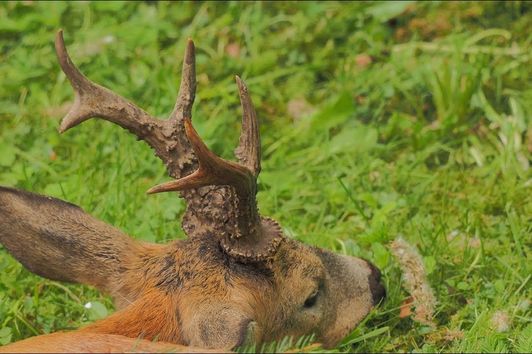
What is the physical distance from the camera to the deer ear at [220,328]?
13.8 ft

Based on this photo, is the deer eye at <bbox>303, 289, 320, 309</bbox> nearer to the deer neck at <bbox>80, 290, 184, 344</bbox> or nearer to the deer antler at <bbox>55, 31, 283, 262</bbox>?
the deer antler at <bbox>55, 31, 283, 262</bbox>

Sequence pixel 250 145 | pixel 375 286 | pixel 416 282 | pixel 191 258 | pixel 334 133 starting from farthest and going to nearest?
pixel 334 133 → pixel 416 282 → pixel 375 286 → pixel 250 145 → pixel 191 258

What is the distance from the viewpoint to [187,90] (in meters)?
4.93

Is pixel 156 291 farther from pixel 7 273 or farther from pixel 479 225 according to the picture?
pixel 479 225

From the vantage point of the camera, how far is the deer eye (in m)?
4.83

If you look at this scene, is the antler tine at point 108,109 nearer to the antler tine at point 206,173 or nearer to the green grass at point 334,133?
the antler tine at point 206,173

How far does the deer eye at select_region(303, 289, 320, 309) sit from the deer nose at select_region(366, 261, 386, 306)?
0.39m

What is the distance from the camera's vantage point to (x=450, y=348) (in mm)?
5133

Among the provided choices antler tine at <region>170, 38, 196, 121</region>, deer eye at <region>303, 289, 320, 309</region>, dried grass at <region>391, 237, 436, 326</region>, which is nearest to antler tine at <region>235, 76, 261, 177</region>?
antler tine at <region>170, 38, 196, 121</region>

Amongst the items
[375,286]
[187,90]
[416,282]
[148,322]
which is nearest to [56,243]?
[148,322]

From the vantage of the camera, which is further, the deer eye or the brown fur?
the deer eye

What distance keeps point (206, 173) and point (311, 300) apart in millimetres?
966

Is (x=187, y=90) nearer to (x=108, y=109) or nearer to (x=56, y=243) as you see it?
(x=108, y=109)

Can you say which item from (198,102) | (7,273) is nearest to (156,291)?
(7,273)
